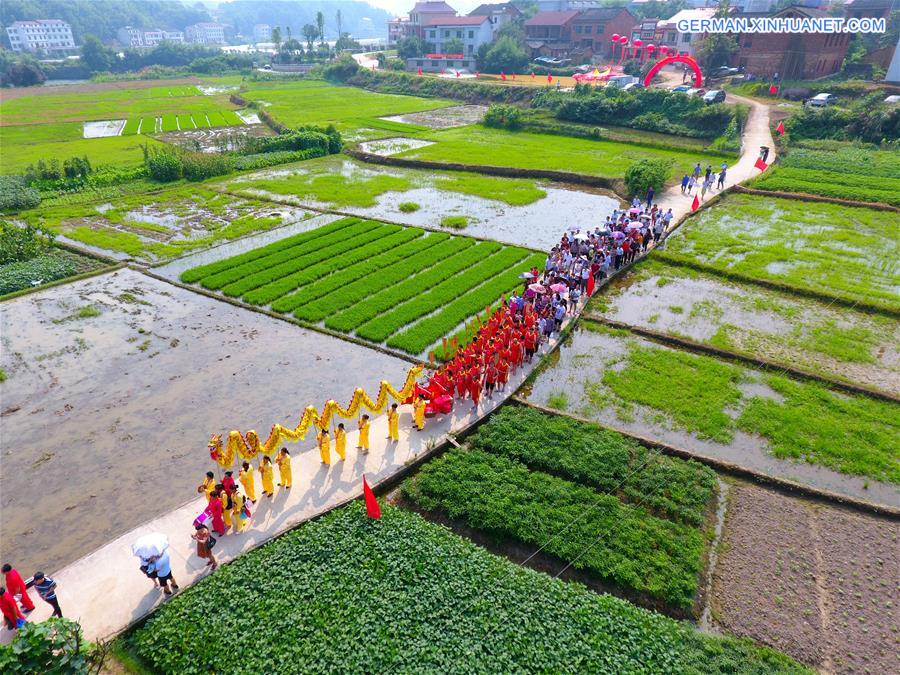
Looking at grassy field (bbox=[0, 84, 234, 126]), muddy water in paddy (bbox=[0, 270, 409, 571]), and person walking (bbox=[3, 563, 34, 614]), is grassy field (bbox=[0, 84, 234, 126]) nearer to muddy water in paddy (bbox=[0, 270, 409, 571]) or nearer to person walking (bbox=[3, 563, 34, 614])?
muddy water in paddy (bbox=[0, 270, 409, 571])

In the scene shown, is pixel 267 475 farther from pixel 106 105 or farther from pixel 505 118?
pixel 106 105

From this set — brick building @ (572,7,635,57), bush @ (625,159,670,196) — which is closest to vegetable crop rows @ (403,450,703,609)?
bush @ (625,159,670,196)

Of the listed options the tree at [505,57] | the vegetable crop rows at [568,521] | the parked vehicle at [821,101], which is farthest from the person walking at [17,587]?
the tree at [505,57]

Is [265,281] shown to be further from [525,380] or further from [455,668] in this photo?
[455,668]

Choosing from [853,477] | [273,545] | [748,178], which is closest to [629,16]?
[748,178]

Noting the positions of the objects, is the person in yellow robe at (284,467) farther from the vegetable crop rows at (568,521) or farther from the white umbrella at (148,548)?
the white umbrella at (148,548)

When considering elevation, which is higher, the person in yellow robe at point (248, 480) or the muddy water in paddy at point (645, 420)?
the person in yellow robe at point (248, 480)
